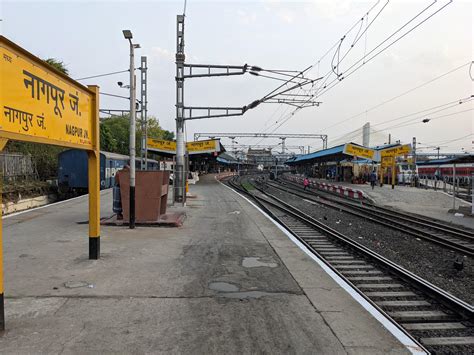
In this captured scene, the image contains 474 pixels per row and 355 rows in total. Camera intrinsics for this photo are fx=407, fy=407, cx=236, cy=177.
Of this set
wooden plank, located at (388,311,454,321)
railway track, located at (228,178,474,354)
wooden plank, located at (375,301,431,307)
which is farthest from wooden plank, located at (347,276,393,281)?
wooden plank, located at (388,311,454,321)

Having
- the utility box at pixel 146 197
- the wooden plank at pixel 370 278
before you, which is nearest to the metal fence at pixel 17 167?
the utility box at pixel 146 197

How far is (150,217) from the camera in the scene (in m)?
12.2

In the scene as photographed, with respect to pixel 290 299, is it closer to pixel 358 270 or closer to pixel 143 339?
pixel 143 339

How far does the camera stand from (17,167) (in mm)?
23906

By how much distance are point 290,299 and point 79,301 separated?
2786mm

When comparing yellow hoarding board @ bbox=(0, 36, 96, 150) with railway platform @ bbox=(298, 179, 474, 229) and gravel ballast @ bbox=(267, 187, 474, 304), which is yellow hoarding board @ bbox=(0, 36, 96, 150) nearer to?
gravel ballast @ bbox=(267, 187, 474, 304)

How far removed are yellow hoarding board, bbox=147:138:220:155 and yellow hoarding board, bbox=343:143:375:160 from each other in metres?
12.6

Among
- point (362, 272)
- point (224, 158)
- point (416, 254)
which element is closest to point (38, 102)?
point (362, 272)

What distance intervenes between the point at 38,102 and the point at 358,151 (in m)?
32.1

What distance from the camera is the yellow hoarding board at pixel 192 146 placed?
39594 mm

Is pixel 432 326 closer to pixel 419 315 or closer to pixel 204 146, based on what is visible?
pixel 419 315

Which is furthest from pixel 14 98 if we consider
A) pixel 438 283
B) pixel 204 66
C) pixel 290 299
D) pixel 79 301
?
pixel 204 66

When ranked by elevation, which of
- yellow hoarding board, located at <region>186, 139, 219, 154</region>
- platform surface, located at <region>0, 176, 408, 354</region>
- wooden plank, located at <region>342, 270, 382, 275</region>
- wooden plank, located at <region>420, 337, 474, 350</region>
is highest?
yellow hoarding board, located at <region>186, 139, 219, 154</region>

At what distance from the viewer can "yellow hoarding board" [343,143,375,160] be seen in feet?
112
